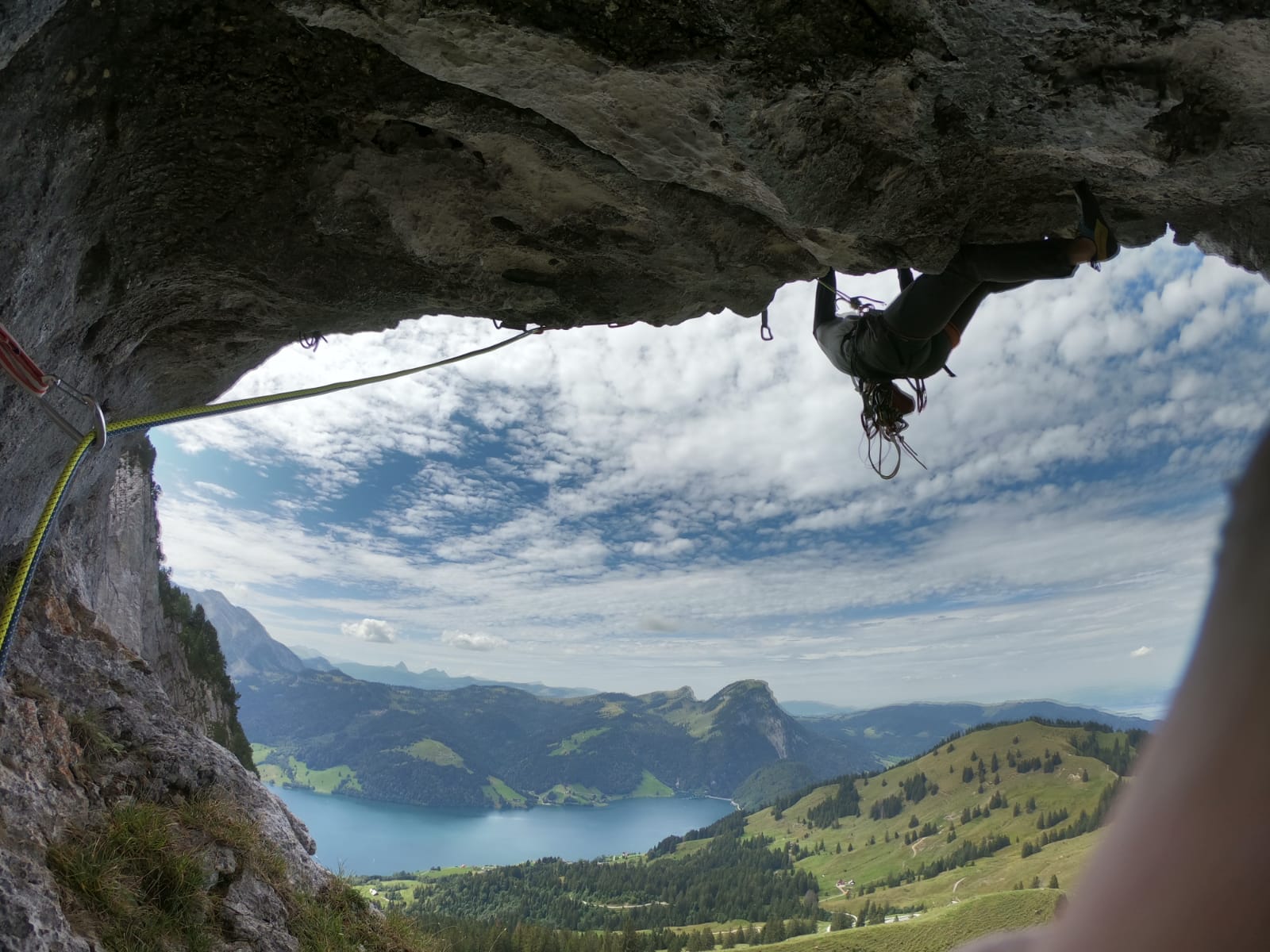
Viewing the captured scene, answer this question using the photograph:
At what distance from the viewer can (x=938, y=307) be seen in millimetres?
6262

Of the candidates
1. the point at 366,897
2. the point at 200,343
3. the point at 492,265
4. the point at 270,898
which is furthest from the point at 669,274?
the point at 366,897

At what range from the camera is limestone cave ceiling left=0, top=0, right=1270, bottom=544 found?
13.2 ft

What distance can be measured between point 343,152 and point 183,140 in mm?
1038

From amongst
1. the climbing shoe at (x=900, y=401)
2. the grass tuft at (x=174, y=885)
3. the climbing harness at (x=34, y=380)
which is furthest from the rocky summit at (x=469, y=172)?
the climbing shoe at (x=900, y=401)

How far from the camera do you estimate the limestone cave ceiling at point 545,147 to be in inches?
158

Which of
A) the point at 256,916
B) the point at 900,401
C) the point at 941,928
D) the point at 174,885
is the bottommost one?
the point at 941,928

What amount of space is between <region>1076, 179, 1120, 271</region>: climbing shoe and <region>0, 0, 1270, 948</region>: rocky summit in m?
0.17

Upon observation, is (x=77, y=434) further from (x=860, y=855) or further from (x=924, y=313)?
(x=860, y=855)

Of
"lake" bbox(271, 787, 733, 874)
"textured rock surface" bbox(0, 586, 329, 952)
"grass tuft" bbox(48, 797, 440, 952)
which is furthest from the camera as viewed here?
"lake" bbox(271, 787, 733, 874)

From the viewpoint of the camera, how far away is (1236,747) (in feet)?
2.25

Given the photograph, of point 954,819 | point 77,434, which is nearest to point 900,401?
point 77,434

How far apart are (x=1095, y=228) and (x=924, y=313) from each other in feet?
4.56

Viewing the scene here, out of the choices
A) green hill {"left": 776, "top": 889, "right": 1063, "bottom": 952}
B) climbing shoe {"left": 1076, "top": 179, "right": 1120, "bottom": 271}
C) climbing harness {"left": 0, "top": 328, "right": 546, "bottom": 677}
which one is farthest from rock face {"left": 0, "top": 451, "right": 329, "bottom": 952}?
green hill {"left": 776, "top": 889, "right": 1063, "bottom": 952}

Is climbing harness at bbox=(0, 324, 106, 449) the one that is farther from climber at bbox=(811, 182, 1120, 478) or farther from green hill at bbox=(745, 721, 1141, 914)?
green hill at bbox=(745, 721, 1141, 914)
